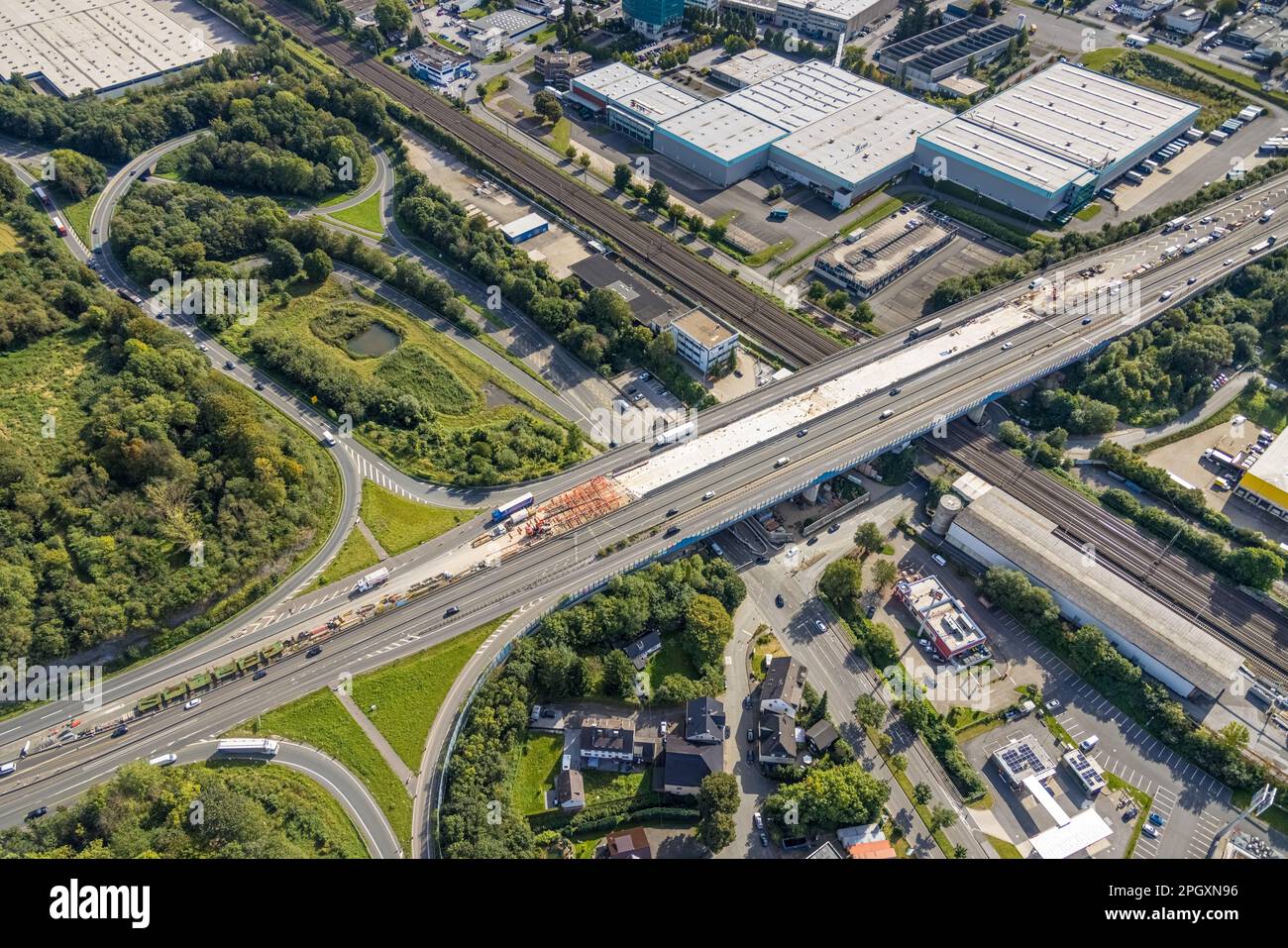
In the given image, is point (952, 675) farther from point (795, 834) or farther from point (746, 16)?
point (746, 16)

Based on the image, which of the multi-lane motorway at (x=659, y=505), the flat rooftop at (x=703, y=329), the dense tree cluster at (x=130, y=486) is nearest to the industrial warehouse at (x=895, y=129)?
the multi-lane motorway at (x=659, y=505)

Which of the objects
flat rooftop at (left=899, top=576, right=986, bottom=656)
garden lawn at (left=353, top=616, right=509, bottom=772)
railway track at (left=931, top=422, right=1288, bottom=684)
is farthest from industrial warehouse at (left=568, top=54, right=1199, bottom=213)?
garden lawn at (left=353, top=616, right=509, bottom=772)

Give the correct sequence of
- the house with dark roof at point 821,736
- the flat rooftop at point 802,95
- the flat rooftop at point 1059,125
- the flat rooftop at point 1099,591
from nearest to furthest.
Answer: the house with dark roof at point 821,736 → the flat rooftop at point 1099,591 → the flat rooftop at point 1059,125 → the flat rooftop at point 802,95

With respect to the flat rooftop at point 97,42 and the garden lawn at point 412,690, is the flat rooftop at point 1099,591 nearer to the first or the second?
the garden lawn at point 412,690

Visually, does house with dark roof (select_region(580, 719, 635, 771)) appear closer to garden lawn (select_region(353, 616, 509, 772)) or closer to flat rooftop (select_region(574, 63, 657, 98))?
garden lawn (select_region(353, 616, 509, 772))

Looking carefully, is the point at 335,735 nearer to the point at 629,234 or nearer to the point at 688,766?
the point at 688,766

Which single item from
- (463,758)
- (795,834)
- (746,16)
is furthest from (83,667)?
(746,16)
